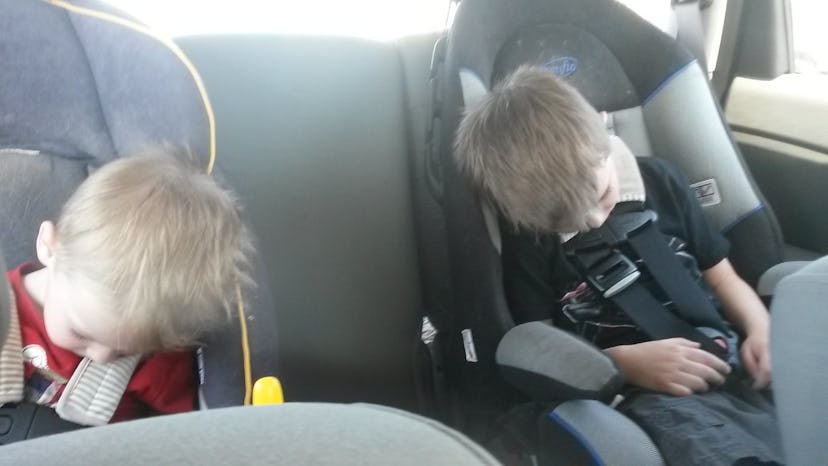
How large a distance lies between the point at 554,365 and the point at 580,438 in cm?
10

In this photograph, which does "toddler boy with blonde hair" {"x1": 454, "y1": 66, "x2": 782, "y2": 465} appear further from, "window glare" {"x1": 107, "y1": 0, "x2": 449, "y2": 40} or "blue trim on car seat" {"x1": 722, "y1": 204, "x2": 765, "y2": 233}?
"window glare" {"x1": 107, "y1": 0, "x2": 449, "y2": 40}

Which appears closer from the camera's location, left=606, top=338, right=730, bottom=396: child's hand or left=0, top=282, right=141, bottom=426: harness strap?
left=0, top=282, right=141, bottom=426: harness strap

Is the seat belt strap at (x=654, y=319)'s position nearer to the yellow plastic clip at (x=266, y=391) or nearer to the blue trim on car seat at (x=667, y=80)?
the blue trim on car seat at (x=667, y=80)

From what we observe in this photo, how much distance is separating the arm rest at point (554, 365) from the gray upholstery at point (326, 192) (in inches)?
21.2

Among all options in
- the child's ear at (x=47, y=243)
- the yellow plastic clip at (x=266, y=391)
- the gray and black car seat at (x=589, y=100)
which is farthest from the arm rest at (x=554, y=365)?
the child's ear at (x=47, y=243)

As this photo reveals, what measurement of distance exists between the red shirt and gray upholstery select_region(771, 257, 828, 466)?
73cm

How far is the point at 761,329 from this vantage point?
1.34 metres

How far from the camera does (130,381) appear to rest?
1.03m

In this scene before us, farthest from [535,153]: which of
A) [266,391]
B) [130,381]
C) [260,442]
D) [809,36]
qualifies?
[809,36]

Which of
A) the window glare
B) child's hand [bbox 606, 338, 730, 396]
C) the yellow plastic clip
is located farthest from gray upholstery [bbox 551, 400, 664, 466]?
the window glare

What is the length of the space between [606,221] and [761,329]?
0.32m

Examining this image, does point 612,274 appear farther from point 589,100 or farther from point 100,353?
point 100,353

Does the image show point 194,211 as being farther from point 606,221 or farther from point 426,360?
point 426,360

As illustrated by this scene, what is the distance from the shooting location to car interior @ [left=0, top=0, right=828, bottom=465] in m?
1.01
